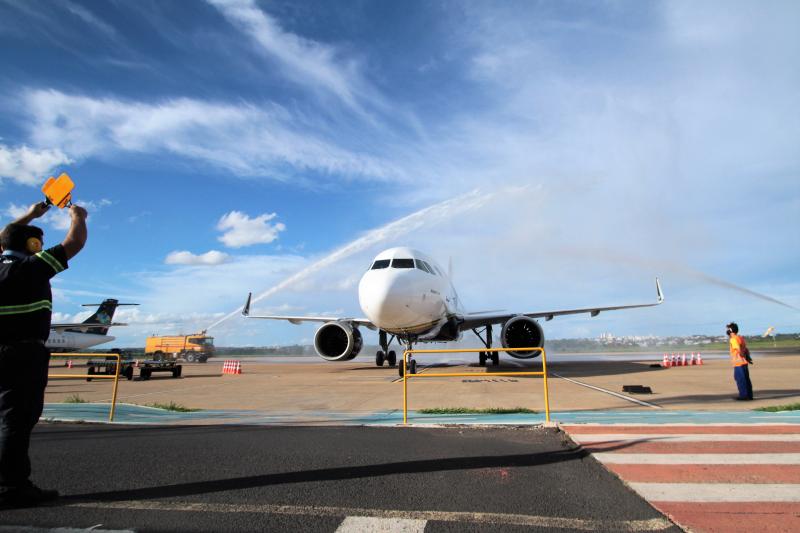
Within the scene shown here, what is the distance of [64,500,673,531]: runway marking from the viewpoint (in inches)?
102

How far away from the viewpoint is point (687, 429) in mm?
5297

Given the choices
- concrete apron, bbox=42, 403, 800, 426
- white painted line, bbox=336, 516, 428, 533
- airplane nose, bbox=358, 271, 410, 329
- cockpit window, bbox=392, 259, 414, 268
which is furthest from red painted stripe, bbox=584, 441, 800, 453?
cockpit window, bbox=392, 259, 414, 268

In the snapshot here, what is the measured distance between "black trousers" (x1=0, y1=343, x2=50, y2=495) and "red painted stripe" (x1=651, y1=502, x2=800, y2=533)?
4.12 m

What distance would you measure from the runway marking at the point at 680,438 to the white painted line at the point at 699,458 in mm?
585

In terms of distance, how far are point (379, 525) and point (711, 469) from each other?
2.82 metres

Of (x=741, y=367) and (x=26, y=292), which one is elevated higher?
(x=26, y=292)

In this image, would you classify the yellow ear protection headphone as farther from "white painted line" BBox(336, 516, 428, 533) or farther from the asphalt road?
"white painted line" BBox(336, 516, 428, 533)

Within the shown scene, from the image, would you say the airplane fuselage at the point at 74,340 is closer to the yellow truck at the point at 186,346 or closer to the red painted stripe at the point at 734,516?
the yellow truck at the point at 186,346

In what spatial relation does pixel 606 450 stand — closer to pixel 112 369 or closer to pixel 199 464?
pixel 199 464

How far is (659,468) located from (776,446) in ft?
5.16

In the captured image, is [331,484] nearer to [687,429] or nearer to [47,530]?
[47,530]

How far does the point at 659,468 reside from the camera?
147 inches

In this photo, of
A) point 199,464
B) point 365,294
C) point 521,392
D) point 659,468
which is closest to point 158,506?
point 199,464

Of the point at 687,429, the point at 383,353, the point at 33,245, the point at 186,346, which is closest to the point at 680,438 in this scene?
the point at 687,429
